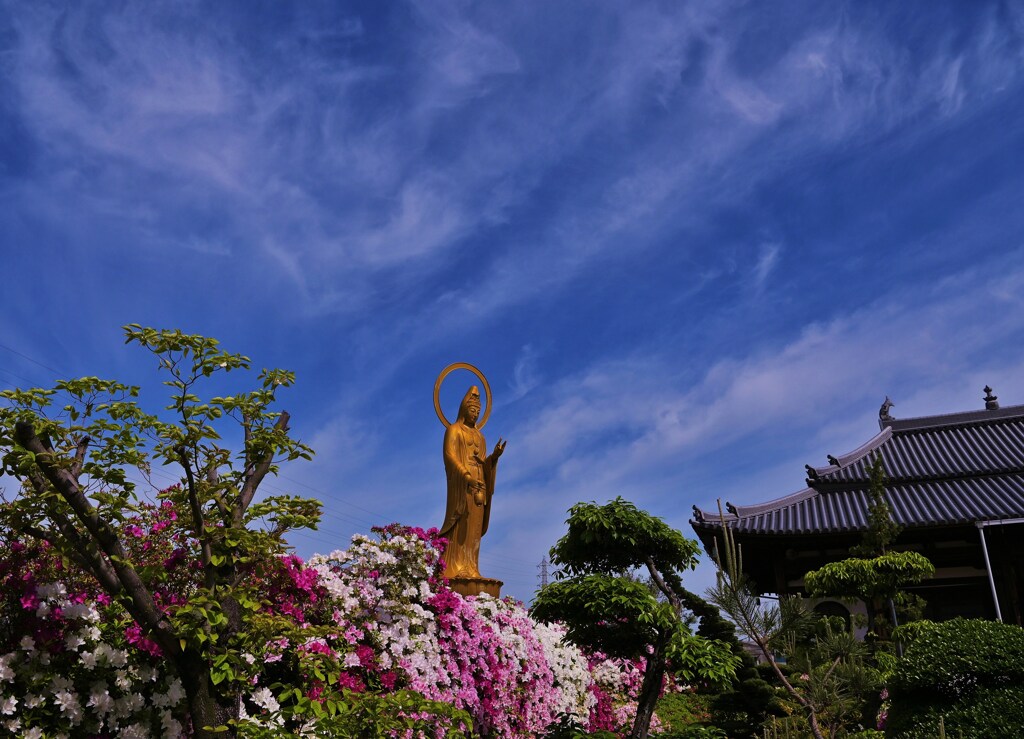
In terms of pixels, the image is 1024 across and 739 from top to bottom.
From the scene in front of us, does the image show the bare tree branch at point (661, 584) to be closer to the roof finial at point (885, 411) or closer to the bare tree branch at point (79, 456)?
the bare tree branch at point (79, 456)

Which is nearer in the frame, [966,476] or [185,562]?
[185,562]

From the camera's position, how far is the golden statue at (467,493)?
37.9 ft

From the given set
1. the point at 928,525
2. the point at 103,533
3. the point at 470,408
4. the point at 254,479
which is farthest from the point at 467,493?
the point at 928,525

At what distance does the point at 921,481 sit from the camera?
64.4 feet

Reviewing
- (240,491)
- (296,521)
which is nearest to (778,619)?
(296,521)

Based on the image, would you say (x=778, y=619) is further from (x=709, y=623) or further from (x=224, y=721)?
(x=709, y=623)

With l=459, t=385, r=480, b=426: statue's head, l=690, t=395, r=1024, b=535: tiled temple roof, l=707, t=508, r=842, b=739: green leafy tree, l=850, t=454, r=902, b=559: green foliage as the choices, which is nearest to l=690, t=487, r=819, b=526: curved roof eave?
l=690, t=395, r=1024, b=535: tiled temple roof

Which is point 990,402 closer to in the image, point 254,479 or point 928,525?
point 928,525

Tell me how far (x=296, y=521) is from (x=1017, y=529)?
625 inches

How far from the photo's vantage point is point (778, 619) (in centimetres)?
509

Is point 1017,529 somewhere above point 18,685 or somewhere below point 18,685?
above

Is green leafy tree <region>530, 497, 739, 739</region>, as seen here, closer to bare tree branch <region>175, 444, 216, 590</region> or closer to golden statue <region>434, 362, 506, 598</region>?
golden statue <region>434, 362, 506, 598</region>

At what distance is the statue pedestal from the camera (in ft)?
37.0

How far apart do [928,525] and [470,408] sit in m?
9.72
